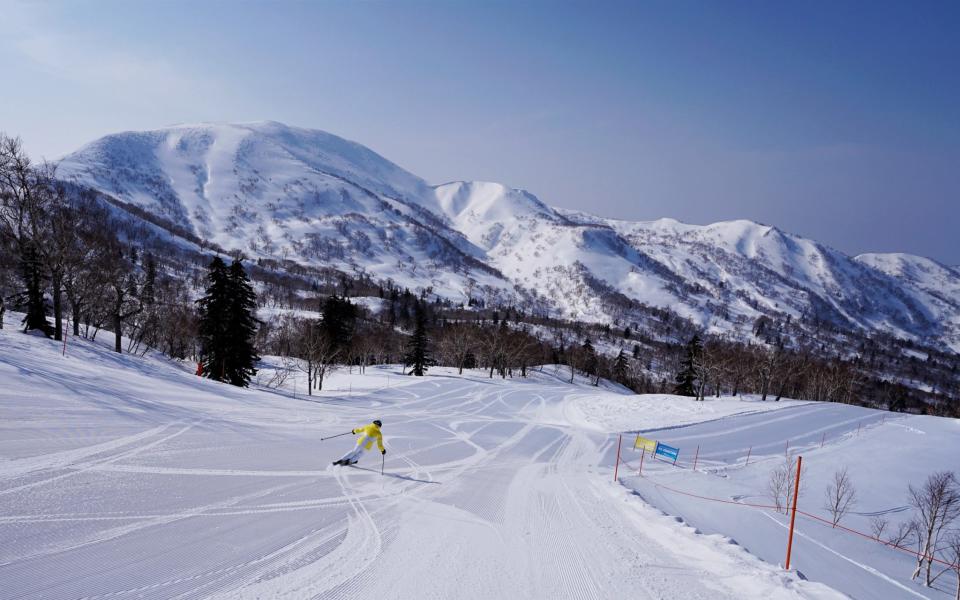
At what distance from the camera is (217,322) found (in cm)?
3359

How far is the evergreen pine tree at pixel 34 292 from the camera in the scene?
25.1 m

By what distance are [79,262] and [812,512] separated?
41.5 meters

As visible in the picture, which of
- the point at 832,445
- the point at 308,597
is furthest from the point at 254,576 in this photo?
the point at 832,445

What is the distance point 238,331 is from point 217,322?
5.24ft

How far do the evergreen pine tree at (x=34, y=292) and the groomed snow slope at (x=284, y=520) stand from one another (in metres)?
13.4

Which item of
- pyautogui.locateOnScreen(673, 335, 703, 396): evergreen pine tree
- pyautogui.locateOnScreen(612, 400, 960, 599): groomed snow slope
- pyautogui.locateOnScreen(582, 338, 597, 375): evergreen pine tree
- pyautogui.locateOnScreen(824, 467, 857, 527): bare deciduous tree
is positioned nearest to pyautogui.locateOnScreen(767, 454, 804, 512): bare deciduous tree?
pyautogui.locateOnScreen(612, 400, 960, 599): groomed snow slope

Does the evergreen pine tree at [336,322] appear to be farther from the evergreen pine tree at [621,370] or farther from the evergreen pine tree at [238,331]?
the evergreen pine tree at [621,370]

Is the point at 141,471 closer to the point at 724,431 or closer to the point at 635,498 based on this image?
the point at 635,498

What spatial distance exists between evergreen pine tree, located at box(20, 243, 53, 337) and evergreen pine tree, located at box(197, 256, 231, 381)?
8.77m

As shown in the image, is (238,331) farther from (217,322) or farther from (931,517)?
(931,517)

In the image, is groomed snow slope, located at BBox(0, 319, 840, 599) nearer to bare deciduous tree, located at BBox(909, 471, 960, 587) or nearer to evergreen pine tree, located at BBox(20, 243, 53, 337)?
bare deciduous tree, located at BBox(909, 471, 960, 587)

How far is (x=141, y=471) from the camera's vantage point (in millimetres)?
8773

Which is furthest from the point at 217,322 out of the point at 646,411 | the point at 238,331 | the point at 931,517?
the point at 931,517

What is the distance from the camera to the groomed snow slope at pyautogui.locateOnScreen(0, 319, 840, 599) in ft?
A: 18.8
